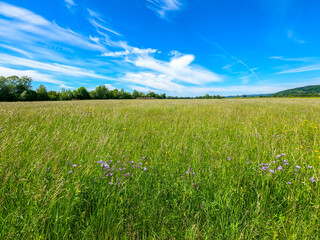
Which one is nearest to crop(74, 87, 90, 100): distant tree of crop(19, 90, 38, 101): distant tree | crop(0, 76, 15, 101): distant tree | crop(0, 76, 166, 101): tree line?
crop(0, 76, 166, 101): tree line

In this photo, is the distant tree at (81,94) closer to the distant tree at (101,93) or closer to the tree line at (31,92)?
the tree line at (31,92)

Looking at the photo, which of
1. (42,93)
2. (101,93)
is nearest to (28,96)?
(42,93)

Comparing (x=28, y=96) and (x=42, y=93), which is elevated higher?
(x=42, y=93)

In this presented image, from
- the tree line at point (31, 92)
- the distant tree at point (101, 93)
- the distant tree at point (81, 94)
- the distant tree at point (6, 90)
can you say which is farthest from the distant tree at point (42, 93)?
the distant tree at point (101, 93)

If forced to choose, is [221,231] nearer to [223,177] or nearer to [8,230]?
[223,177]

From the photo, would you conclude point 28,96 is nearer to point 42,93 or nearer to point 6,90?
point 6,90

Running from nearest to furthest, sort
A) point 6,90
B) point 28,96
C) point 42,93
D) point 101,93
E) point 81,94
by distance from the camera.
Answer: point 6,90 < point 28,96 < point 42,93 < point 81,94 < point 101,93

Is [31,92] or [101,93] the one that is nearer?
[31,92]

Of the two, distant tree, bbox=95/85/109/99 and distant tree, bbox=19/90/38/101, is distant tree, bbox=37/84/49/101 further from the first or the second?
distant tree, bbox=95/85/109/99

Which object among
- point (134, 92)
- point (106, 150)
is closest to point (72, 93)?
point (134, 92)

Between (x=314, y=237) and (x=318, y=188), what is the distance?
1.94 feet

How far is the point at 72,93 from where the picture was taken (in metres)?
85.1

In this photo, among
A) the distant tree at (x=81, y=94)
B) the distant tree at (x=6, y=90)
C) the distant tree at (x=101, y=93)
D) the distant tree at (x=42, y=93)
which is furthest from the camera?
the distant tree at (x=101, y=93)

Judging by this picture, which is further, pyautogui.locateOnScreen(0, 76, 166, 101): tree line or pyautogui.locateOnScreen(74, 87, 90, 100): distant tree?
pyautogui.locateOnScreen(74, 87, 90, 100): distant tree
